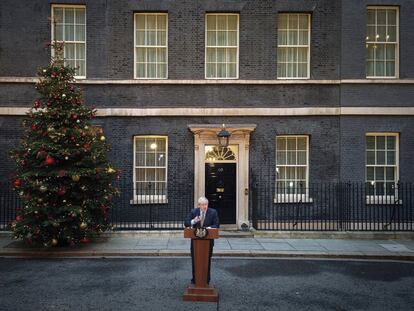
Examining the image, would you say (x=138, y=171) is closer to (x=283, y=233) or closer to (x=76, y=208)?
(x=76, y=208)

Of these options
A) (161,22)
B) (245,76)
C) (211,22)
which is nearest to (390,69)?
(245,76)

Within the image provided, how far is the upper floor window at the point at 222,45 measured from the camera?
15.1m

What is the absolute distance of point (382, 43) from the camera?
49.7ft

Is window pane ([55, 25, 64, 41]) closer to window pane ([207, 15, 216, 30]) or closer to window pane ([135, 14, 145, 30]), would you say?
window pane ([135, 14, 145, 30])

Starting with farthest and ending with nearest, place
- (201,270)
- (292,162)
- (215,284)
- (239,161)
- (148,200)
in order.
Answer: (292,162) → (239,161) → (148,200) → (215,284) → (201,270)

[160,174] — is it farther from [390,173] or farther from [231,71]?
[390,173]

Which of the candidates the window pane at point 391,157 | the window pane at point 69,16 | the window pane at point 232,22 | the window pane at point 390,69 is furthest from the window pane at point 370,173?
the window pane at point 69,16

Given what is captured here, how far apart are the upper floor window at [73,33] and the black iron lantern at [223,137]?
549 centimetres

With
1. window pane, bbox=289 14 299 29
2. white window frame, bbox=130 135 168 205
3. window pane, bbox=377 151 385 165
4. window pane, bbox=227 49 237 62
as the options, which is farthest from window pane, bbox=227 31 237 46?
window pane, bbox=377 151 385 165

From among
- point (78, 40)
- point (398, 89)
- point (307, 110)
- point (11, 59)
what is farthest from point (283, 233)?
point (11, 59)

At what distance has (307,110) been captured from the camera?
14.8 m

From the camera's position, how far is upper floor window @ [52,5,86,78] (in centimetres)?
1489

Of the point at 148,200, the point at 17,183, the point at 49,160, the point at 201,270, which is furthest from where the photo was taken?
the point at 148,200

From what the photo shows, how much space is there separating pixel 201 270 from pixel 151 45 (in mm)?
10054
